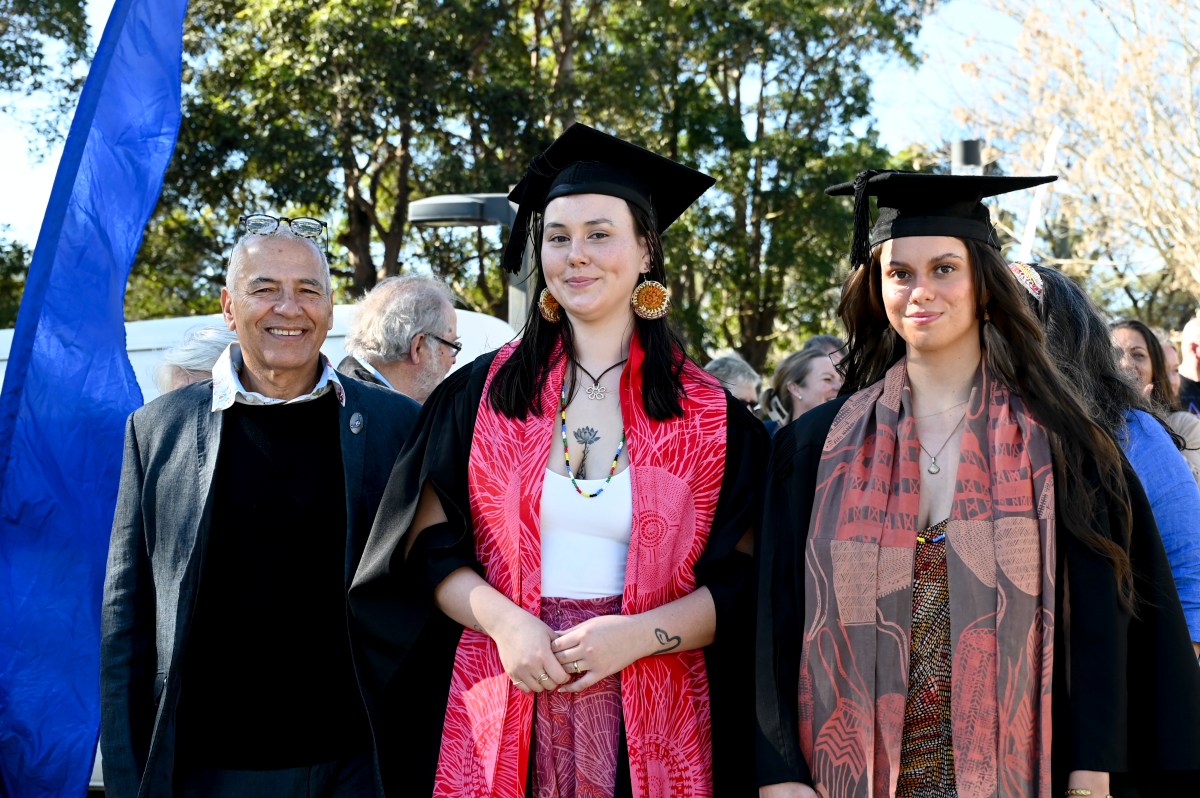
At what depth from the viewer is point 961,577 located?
8.16 feet

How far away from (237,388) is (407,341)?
1438 mm

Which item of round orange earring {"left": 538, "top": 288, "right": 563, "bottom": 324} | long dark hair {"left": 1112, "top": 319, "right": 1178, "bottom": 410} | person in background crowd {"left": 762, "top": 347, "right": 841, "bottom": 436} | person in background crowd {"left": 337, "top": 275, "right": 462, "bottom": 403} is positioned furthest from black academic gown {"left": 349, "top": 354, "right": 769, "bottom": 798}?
person in background crowd {"left": 762, "top": 347, "right": 841, "bottom": 436}

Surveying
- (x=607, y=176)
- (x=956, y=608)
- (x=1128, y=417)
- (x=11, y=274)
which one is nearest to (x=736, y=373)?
(x=1128, y=417)

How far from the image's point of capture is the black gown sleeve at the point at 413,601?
9.12 ft

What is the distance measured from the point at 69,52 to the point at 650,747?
14.7m

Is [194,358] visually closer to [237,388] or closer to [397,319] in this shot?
[397,319]

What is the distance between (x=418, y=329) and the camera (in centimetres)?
445

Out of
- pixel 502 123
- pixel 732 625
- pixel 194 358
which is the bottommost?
pixel 732 625

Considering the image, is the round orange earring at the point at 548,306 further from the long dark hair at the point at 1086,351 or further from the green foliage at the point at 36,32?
the green foliage at the point at 36,32

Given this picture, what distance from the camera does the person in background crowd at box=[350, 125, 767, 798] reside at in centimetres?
264

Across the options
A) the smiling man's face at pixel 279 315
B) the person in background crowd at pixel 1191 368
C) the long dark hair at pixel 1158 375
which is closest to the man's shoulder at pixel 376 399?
the smiling man's face at pixel 279 315

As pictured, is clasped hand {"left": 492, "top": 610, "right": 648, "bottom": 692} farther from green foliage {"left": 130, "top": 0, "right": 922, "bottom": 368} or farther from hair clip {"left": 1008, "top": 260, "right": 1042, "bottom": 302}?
green foliage {"left": 130, "top": 0, "right": 922, "bottom": 368}

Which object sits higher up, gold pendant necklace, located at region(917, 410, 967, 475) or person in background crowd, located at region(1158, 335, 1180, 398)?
person in background crowd, located at region(1158, 335, 1180, 398)

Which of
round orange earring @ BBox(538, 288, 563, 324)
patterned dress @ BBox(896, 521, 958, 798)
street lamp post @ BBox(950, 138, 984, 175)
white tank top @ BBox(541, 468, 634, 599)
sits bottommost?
patterned dress @ BBox(896, 521, 958, 798)
